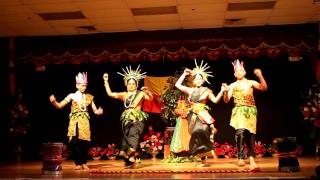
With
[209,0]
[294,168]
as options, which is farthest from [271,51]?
[294,168]

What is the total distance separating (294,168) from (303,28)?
14.1 ft

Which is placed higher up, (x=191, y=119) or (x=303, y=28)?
(x=303, y=28)

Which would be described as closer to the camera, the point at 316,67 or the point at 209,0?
the point at 209,0

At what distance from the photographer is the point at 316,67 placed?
9.59m

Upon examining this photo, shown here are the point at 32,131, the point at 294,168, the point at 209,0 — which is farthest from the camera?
the point at 32,131

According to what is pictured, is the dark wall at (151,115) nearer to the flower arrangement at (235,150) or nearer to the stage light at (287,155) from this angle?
the flower arrangement at (235,150)

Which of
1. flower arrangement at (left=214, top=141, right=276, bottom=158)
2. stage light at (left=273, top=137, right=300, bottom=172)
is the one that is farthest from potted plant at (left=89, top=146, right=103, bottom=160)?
stage light at (left=273, top=137, right=300, bottom=172)

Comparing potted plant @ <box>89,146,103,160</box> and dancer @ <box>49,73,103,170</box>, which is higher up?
dancer @ <box>49,73,103,170</box>

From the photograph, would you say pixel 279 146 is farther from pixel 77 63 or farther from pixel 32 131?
pixel 32 131

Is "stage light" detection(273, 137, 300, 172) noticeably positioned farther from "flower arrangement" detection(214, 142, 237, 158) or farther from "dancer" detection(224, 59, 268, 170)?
"flower arrangement" detection(214, 142, 237, 158)

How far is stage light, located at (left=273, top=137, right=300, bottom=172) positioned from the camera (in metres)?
6.09

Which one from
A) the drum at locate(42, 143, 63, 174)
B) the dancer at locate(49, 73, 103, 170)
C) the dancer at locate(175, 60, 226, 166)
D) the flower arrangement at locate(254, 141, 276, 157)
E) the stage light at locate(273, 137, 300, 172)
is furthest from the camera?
the flower arrangement at locate(254, 141, 276, 157)

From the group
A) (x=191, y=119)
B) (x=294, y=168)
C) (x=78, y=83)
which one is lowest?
(x=294, y=168)

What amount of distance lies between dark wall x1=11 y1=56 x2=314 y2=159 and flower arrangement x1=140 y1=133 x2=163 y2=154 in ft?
1.58
